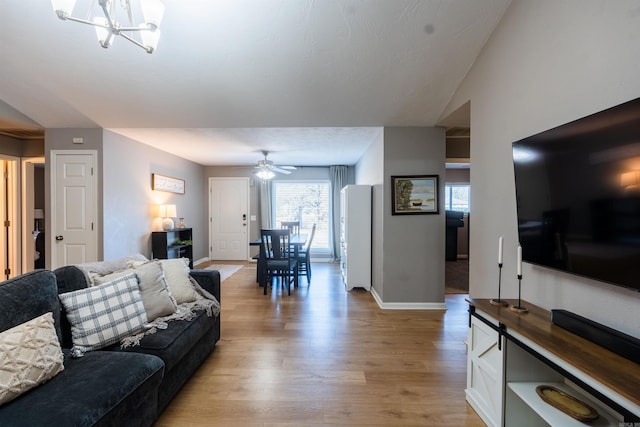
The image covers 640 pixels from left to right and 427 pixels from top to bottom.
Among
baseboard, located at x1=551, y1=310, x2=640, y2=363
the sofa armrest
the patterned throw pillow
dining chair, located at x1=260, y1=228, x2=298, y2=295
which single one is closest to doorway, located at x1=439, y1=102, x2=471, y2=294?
dining chair, located at x1=260, y1=228, x2=298, y2=295

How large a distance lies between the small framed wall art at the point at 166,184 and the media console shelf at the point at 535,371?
4923 mm

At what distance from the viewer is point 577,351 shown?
1146mm

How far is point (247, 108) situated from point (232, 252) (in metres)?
4.31

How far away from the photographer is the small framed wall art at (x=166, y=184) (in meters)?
4.58

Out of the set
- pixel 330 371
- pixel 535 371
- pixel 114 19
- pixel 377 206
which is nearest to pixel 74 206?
pixel 114 19

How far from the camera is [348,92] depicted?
9.51ft

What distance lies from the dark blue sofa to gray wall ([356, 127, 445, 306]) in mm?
2376

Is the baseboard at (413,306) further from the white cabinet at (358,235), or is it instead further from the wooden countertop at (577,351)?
the wooden countertop at (577,351)

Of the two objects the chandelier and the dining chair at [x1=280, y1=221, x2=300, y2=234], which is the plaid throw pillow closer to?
the chandelier

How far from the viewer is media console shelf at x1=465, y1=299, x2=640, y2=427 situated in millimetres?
971

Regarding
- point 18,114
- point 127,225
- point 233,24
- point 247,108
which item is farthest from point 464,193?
point 18,114

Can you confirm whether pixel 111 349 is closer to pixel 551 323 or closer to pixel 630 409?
pixel 630 409

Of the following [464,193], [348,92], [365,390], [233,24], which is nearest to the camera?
[365,390]

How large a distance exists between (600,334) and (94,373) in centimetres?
245
